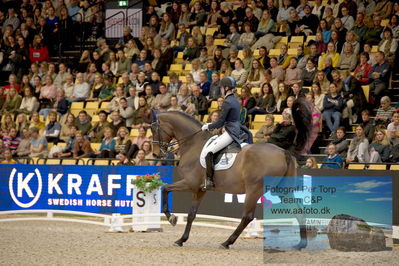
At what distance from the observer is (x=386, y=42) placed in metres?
19.3

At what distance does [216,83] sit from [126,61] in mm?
4288

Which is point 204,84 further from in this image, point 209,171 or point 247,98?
point 209,171

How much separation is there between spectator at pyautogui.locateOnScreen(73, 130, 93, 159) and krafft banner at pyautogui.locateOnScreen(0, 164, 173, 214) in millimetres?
1809

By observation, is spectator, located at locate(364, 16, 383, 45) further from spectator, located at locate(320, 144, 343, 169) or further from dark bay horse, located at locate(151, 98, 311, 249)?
dark bay horse, located at locate(151, 98, 311, 249)

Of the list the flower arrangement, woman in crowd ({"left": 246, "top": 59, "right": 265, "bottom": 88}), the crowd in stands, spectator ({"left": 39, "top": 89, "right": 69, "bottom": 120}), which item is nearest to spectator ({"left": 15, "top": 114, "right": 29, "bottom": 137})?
the crowd in stands

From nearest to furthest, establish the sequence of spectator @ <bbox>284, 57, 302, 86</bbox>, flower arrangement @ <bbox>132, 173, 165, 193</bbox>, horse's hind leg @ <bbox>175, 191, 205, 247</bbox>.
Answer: horse's hind leg @ <bbox>175, 191, 205, 247</bbox> → flower arrangement @ <bbox>132, 173, 165, 193</bbox> → spectator @ <bbox>284, 57, 302, 86</bbox>

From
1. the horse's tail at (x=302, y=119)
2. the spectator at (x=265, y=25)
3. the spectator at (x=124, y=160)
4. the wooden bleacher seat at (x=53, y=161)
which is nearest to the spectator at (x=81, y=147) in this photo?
the wooden bleacher seat at (x=53, y=161)

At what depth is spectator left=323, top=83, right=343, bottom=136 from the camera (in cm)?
1806

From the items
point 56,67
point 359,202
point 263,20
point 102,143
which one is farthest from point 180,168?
point 56,67

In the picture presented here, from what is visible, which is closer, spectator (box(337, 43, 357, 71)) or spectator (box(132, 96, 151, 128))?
spectator (box(337, 43, 357, 71))

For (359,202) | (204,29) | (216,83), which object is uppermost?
(204,29)

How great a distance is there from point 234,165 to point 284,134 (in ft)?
16.9

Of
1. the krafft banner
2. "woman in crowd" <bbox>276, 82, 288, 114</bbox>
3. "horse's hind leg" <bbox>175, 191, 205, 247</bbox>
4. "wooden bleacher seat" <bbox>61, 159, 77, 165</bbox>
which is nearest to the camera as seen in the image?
"horse's hind leg" <bbox>175, 191, 205, 247</bbox>

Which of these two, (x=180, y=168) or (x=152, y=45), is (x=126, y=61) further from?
(x=180, y=168)
